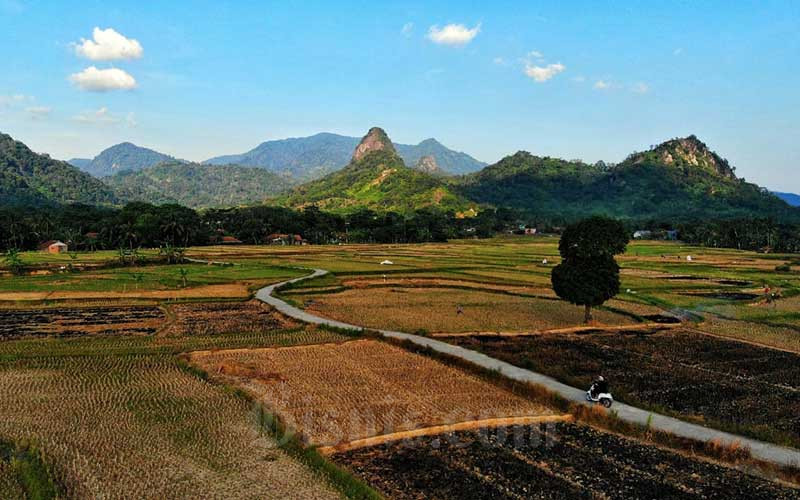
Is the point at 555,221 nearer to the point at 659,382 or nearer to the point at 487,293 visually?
the point at 487,293

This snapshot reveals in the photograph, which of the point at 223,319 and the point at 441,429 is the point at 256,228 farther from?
the point at 441,429

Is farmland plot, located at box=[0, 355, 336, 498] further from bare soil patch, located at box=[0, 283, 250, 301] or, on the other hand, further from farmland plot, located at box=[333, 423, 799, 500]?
bare soil patch, located at box=[0, 283, 250, 301]

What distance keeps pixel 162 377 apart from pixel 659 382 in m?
18.6

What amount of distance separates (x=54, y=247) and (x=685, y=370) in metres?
101

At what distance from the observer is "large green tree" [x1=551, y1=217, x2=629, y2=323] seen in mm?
33500

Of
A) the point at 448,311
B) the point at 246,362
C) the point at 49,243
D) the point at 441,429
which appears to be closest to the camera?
the point at 441,429

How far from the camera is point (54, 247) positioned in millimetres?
94938

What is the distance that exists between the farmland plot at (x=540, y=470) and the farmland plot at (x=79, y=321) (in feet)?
67.9

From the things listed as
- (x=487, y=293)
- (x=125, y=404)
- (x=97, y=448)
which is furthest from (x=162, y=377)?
(x=487, y=293)

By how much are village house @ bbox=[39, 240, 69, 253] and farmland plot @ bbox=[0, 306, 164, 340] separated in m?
66.4

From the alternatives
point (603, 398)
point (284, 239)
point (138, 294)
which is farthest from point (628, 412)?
point (284, 239)

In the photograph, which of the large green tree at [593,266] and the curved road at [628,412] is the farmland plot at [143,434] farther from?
the large green tree at [593,266]

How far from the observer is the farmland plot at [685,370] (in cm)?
1775

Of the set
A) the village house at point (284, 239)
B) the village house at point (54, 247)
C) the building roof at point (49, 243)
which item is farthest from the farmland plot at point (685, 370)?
the village house at point (284, 239)
